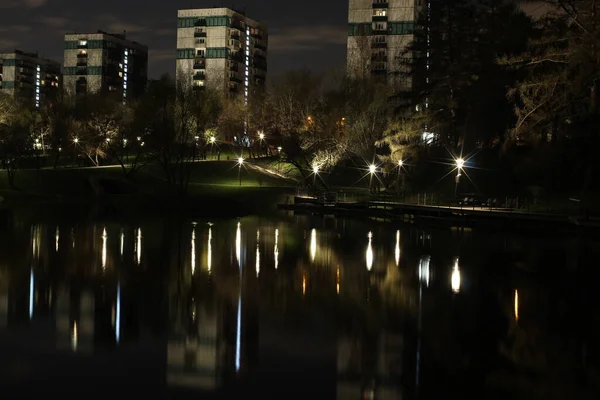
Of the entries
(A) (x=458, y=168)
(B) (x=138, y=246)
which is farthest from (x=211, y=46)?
(B) (x=138, y=246)

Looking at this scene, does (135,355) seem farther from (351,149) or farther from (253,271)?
(351,149)

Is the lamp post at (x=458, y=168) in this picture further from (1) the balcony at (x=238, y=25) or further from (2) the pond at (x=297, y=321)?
(1) the balcony at (x=238, y=25)

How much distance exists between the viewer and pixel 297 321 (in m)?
17.5

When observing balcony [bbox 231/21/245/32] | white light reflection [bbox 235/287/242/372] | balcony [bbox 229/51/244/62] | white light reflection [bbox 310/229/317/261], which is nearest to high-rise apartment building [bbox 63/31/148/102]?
balcony [bbox 229/51/244/62]

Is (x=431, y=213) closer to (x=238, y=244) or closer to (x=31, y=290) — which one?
(x=238, y=244)

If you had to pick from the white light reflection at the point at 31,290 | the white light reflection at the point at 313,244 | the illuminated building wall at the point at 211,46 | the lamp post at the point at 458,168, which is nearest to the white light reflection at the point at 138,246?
the white light reflection at the point at 31,290

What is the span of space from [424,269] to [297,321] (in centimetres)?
1036

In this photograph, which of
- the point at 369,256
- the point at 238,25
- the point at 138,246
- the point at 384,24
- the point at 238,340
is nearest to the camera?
the point at 238,340

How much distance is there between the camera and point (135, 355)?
47.1 feet

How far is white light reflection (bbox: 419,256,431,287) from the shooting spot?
951 inches

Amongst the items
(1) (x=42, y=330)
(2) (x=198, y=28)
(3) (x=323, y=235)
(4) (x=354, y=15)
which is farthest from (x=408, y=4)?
(1) (x=42, y=330)

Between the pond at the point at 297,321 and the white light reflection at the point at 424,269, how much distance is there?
0.24 meters

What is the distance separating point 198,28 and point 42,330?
5620 inches

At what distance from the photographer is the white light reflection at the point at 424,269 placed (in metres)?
24.2
